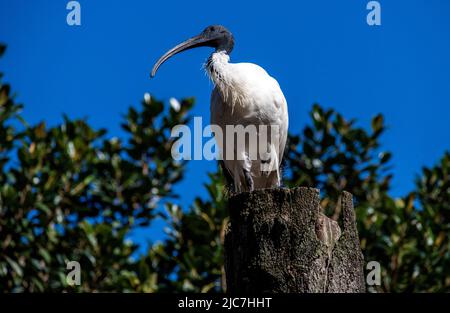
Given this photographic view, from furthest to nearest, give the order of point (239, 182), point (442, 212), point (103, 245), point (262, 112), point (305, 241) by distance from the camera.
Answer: point (442, 212), point (103, 245), point (239, 182), point (262, 112), point (305, 241)

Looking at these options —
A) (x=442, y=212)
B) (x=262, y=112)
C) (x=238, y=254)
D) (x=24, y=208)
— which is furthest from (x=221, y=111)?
(x=442, y=212)

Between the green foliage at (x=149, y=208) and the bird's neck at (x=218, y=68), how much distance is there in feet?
7.55

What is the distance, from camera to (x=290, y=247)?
3779 mm

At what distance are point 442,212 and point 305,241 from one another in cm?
680

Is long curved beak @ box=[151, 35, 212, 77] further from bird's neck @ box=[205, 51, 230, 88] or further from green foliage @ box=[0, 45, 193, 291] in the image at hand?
green foliage @ box=[0, 45, 193, 291]

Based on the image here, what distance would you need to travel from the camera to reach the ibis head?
7.18 metres

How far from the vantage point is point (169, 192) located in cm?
1009

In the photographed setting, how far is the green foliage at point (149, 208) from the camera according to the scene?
9.15m

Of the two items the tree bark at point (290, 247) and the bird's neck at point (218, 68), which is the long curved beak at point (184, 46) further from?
the tree bark at point (290, 247)

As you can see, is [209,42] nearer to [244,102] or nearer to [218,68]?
[218,68]
